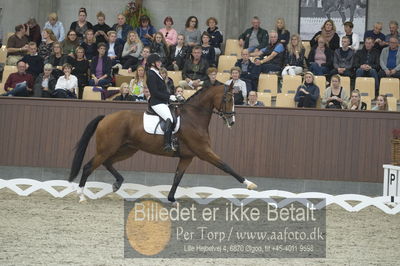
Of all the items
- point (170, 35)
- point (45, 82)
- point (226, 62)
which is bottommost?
point (45, 82)

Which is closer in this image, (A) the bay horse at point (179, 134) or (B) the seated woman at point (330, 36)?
(A) the bay horse at point (179, 134)

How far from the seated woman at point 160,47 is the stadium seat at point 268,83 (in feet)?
6.64

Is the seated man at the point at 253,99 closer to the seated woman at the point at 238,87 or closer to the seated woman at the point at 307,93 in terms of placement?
the seated woman at the point at 238,87

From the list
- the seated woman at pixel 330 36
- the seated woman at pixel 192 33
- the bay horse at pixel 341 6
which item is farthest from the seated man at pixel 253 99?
the bay horse at pixel 341 6

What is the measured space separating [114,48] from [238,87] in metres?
3.61

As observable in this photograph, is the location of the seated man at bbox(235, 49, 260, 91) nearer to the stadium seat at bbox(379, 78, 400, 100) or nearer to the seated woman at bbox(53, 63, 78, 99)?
the stadium seat at bbox(379, 78, 400, 100)

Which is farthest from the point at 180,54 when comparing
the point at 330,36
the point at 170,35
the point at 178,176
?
the point at 178,176

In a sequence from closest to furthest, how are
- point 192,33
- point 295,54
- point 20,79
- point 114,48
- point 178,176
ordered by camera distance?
point 178,176, point 20,79, point 295,54, point 114,48, point 192,33

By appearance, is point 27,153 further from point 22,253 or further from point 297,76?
point 22,253

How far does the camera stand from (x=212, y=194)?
35.2ft

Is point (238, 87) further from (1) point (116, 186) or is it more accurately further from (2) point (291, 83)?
(1) point (116, 186)

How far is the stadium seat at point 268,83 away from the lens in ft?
47.7

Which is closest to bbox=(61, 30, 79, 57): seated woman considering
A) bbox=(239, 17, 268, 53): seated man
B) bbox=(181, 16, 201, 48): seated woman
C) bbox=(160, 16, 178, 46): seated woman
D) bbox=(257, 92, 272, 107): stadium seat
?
bbox=(160, 16, 178, 46): seated woman

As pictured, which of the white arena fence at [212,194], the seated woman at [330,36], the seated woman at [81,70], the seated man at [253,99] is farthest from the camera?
the seated woman at [330,36]
